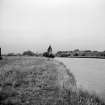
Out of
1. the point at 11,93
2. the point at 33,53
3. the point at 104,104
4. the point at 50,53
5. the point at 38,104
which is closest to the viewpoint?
the point at 38,104

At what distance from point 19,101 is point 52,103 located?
46.0 inches

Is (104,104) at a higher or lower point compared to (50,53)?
lower

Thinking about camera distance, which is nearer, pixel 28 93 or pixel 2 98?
pixel 2 98

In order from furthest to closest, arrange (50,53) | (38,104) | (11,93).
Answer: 1. (50,53)
2. (11,93)
3. (38,104)

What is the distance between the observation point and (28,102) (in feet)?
12.0

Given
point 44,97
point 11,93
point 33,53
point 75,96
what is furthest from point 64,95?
point 33,53

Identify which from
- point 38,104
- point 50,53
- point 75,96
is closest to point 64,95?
point 75,96

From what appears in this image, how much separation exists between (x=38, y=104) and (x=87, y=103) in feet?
5.56

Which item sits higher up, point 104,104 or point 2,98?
point 2,98

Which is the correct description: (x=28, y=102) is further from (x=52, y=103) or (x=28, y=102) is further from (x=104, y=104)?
(x=104, y=104)

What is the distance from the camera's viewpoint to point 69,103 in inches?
143

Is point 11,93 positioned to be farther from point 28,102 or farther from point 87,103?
point 87,103

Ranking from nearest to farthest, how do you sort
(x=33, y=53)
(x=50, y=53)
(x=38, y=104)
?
(x=38, y=104)
(x=50, y=53)
(x=33, y=53)

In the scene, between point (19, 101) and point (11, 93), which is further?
point (11, 93)
